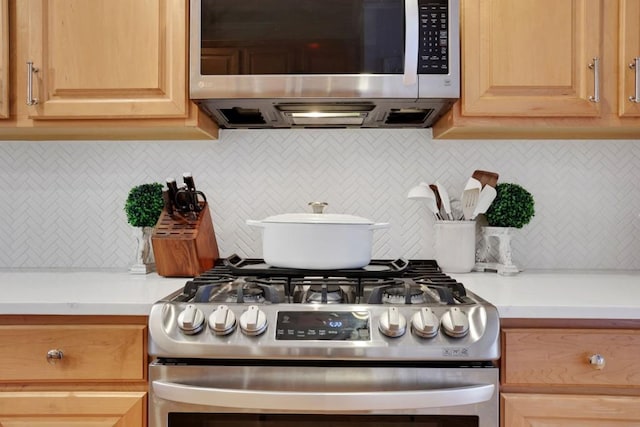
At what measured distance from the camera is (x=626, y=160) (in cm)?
170

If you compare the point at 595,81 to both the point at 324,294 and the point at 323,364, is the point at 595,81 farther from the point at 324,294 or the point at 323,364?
the point at 323,364

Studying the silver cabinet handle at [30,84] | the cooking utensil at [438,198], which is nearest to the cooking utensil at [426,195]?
the cooking utensil at [438,198]

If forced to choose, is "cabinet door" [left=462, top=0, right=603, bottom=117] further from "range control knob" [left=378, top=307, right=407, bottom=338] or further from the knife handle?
the knife handle

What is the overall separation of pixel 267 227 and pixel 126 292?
391mm

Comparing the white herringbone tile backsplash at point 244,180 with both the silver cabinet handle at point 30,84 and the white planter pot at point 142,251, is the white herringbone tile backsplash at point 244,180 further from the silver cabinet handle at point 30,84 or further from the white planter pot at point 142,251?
the silver cabinet handle at point 30,84

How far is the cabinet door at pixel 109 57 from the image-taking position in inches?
55.3

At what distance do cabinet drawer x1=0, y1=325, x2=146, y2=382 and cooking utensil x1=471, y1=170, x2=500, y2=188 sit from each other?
115 cm

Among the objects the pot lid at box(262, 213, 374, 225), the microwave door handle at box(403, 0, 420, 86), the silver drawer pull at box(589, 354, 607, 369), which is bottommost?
the silver drawer pull at box(589, 354, 607, 369)

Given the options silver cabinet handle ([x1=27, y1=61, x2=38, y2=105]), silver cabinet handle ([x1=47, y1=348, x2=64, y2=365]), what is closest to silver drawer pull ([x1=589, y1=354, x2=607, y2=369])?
silver cabinet handle ([x1=47, y1=348, x2=64, y2=365])

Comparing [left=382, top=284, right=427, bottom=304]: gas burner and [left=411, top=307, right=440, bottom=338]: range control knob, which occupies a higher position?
[left=382, top=284, right=427, bottom=304]: gas burner

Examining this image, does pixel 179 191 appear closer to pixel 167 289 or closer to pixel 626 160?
pixel 167 289

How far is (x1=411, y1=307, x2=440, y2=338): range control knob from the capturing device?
98 centimetres

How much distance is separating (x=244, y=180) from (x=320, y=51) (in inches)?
22.0

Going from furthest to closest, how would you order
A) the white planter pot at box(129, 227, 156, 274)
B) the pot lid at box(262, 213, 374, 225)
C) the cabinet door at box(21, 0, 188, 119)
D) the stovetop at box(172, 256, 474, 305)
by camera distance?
the white planter pot at box(129, 227, 156, 274)
the cabinet door at box(21, 0, 188, 119)
the pot lid at box(262, 213, 374, 225)
the stovetop at box(172, 256, 474, 305)
